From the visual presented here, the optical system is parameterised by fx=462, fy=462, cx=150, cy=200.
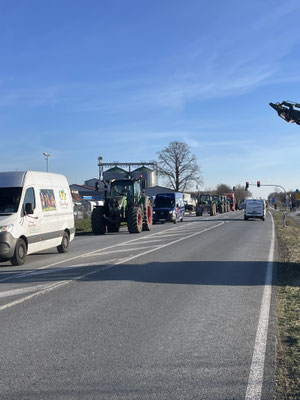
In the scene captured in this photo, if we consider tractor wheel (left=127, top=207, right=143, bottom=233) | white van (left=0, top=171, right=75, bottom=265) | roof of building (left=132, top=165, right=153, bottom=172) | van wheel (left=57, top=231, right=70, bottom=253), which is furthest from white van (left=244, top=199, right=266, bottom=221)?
roof of building (left=132, top=165, right=153, bottom=172)

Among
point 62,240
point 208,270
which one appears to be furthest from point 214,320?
point 62,240

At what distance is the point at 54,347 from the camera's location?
510 cm

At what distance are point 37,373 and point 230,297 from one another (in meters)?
4.27

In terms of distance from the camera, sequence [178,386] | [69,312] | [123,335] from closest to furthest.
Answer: [178,386], [123,335], [69,312]

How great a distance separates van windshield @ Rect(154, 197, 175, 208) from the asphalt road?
25.5 m

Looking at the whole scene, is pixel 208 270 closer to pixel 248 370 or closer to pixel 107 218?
pixel 248 370

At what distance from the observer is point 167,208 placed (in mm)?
35938

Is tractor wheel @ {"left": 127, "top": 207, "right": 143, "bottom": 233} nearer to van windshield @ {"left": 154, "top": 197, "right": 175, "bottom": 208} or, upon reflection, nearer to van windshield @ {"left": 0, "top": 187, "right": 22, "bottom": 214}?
van windshield @ {"left": 0, "top": 187, "right": 22, "bottom": 214}

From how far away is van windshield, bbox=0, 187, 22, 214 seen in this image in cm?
1211

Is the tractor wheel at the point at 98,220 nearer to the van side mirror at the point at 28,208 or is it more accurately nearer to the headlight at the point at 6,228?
the van side mirror at the point at 28,208

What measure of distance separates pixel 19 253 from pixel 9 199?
1.49 m

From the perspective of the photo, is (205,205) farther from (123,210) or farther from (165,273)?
(165,273)

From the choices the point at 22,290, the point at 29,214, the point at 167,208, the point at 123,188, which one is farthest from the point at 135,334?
the point at 167,208

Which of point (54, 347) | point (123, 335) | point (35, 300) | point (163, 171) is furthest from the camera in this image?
point (163, 171)
